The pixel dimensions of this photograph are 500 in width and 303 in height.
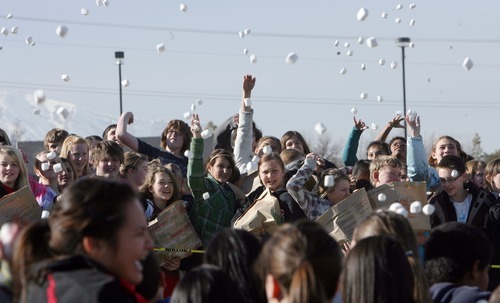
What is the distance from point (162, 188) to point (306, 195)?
128 cm

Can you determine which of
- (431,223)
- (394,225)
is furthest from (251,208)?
(394,225)

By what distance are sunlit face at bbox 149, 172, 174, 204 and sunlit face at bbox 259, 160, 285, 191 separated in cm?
82

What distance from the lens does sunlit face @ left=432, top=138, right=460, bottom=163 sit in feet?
34.1

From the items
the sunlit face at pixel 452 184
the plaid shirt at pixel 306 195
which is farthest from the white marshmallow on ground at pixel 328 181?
the sunlit face at pixel 452 184

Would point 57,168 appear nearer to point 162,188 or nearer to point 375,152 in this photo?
point 162,188

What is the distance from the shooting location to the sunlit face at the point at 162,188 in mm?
8609

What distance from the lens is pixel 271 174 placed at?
8547mm

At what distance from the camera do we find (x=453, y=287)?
15.7 ft

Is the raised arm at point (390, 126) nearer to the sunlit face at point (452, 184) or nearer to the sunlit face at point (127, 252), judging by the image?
the sunlit face at point (452, 184)

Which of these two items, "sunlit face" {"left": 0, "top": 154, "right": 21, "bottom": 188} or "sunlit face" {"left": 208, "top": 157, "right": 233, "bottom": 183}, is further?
"sunlit face" {"left": 208, "top": 157, "right": 233, "bottom": 183}

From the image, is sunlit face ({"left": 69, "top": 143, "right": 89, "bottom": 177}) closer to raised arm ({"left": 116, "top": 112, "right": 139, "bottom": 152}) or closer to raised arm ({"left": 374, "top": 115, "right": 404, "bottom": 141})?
raised arm ({"left": 116, "top": 112, "right": 139, "bottom": 152})

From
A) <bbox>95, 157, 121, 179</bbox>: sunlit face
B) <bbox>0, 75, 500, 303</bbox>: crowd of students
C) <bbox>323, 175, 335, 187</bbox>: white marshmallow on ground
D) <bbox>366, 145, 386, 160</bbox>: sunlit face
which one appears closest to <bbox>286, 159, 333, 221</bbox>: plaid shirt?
<bbox>0, 75, 500, 303</bbox>: crowd of students

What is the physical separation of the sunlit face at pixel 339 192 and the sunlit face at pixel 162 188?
1.42 m

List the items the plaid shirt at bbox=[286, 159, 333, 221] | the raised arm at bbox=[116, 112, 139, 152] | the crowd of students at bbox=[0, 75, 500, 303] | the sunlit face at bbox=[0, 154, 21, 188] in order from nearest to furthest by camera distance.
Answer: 1. the crowd of students at bbox=[0, 75, 500, 303]
2. the sunlit face at bbox=[0, 154, 21, 188]
3. the plaid shirt at bbox=[286, 159, 333, 221]
4. the raised arm at bbox=[116, 112, 139, 152]
